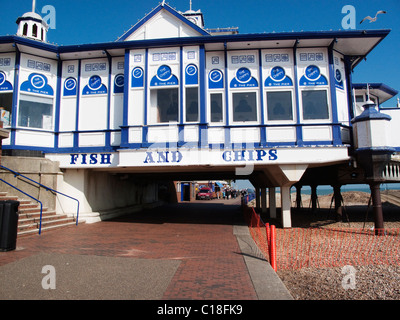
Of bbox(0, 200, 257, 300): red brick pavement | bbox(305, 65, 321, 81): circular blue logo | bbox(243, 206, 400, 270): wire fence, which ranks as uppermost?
bbox(305, 65, 321, 81): circular blue logo

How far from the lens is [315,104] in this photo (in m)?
11.8

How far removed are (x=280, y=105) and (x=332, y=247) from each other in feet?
19.5

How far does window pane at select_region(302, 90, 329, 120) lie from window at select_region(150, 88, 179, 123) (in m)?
5.32

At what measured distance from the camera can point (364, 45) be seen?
12062 millimetres

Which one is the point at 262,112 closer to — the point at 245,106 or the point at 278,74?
the point at 245,106

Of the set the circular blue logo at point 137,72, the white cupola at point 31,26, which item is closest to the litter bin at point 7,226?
the circular blue logo at point 137,72

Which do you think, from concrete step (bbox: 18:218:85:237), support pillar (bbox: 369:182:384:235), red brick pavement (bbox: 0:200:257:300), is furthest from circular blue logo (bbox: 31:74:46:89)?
support pillar (bbox: 369:182:384:235)

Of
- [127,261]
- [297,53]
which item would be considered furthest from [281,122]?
[127,261]

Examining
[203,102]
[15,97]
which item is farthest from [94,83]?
[203,102]

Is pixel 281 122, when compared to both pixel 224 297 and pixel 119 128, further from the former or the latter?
pixel 224 297

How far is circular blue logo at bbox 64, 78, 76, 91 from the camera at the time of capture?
13312mm

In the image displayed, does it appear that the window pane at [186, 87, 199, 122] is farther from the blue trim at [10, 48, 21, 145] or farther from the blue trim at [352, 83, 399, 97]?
the blue trim at [352, 83, 399, 97]

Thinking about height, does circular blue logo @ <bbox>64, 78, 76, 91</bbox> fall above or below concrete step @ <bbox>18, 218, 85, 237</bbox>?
above
